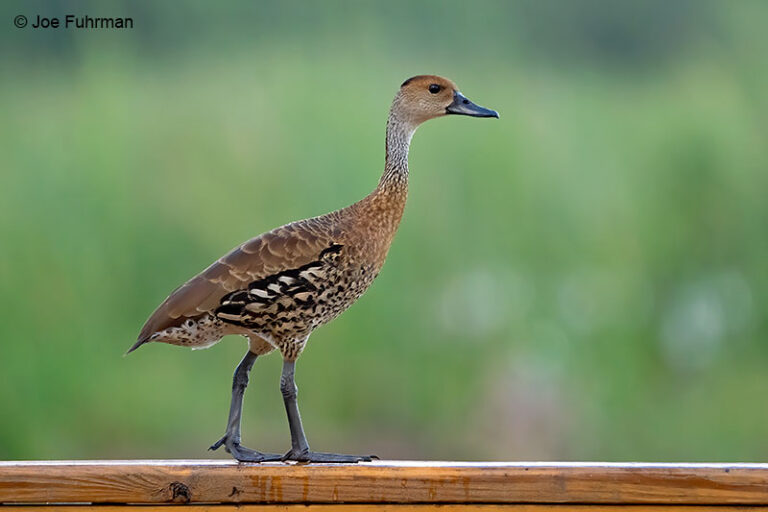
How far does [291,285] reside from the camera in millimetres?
2162

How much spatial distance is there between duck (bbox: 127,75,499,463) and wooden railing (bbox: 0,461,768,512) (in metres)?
0.12

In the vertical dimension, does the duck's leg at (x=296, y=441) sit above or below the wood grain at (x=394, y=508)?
→ above

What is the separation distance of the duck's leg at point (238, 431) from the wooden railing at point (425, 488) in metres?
0.13

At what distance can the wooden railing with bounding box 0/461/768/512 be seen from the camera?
2.03 meters

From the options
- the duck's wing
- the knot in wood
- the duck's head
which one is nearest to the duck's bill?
the duck's head

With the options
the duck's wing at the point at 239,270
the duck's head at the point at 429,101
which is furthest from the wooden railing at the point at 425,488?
the duck's head at the point at 429,101

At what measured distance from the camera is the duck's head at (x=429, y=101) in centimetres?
229

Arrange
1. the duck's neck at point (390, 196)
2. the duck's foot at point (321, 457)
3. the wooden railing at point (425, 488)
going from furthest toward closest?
the duck's neck at point (390, 196) → the duck's foot at point (321, 457) → the wooden railing at point (425, 488)

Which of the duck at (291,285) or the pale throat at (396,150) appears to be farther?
the pale throat at (396,150)

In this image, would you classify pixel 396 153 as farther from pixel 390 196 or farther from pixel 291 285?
pixel 291 285

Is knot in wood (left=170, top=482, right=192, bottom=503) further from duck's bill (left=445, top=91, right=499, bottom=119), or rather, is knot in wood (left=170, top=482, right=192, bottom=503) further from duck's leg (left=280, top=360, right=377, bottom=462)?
duck's bill (left=445, top=91, right=499, bottom=119)

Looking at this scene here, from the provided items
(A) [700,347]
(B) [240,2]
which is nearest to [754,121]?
(A) [700,347]

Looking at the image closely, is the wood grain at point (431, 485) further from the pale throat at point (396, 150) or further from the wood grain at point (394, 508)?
the pale throat at point (396, 150)

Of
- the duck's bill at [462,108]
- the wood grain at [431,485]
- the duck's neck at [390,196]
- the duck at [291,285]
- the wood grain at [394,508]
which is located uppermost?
the duck's bill at [462,108]
